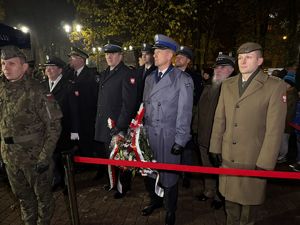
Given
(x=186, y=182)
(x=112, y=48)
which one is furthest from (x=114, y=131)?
(x=186, y=182)

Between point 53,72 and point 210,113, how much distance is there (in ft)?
9.01

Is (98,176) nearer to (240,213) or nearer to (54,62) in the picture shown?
(54,62)

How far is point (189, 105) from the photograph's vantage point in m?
3.78

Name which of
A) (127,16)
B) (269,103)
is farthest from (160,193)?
(127,16)

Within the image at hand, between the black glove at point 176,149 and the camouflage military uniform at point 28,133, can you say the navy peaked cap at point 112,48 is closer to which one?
the camouflage military uniform at point 28,133

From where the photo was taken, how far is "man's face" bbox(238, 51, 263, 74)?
131 inches

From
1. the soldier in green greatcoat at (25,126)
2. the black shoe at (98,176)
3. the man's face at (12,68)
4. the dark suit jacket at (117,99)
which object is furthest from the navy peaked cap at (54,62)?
the black shoe at (98,176)

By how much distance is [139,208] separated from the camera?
4.78m

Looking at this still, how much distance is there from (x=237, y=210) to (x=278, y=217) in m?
1.08

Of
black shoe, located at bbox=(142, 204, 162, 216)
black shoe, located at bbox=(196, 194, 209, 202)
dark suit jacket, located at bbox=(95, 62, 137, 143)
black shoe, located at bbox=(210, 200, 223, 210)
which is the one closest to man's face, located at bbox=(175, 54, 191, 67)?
dark suit jacket, located at bbox=(95, 62, 137, 143)

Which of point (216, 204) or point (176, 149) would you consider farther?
point (216, 204)

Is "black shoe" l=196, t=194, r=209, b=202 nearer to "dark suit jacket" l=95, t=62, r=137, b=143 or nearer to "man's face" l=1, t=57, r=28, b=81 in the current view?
"dark suit jacket" l=95, t=62, r=137, b=143

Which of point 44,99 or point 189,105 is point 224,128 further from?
point 44,99

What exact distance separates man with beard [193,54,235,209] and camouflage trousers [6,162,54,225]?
2366 mm
